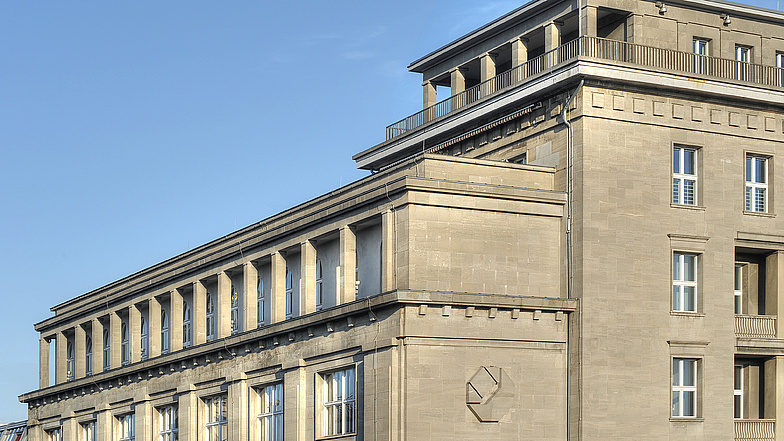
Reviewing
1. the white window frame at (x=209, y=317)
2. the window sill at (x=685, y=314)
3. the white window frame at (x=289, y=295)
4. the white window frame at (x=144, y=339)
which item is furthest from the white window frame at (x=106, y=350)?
the window sill at (x=685, y=314)

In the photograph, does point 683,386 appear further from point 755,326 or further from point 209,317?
point 209,317

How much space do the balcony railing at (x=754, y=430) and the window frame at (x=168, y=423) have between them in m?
26.8

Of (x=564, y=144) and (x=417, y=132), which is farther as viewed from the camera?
(x=417, y=132)

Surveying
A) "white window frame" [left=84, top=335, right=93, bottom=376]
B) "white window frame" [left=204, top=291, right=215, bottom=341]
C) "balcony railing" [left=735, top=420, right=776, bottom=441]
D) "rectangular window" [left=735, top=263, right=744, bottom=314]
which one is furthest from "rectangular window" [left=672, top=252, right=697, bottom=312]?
"white window frame" [left=84, top=335, right=93, bottom=376]

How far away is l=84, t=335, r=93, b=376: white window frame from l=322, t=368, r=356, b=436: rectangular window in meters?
26.7

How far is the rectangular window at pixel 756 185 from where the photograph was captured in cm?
5256

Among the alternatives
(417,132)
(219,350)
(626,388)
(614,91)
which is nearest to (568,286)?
(626,388)

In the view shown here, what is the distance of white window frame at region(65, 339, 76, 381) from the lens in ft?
262

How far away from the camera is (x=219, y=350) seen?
61062mm

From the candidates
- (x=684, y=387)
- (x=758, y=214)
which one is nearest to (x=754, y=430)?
(x=684, y=387)

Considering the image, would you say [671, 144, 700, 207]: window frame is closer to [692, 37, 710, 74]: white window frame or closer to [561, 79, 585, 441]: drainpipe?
[692, 37, 710, 74]: white window frame

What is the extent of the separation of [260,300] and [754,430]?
21758 mm

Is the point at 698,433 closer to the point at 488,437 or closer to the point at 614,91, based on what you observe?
the point at 488,437

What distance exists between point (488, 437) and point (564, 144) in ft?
35.8
